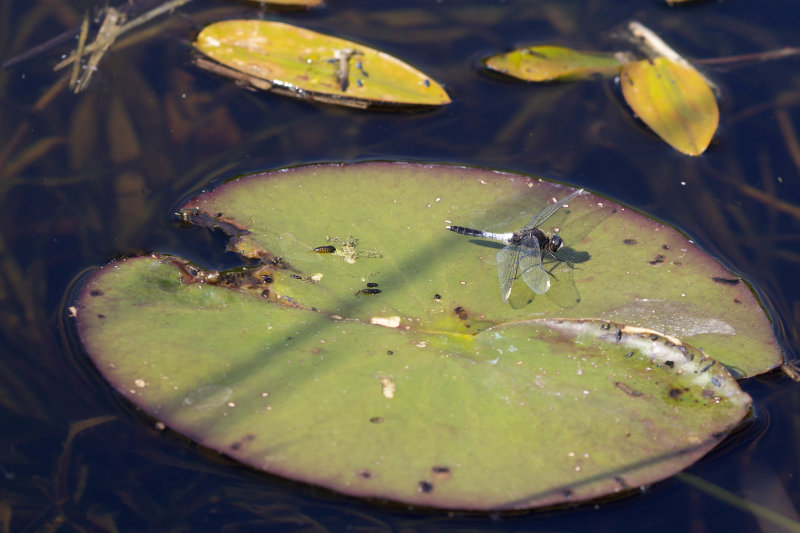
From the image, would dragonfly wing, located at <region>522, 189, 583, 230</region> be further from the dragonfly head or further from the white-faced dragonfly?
the dragonfly head

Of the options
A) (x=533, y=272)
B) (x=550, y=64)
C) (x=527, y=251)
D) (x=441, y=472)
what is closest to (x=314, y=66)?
(x=550, y=64)

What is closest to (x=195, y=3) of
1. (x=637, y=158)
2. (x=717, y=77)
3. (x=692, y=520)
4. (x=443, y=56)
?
(x=443, y=56)

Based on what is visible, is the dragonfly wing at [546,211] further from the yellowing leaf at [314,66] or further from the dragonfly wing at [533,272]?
the yellowing leaf at [314,66]

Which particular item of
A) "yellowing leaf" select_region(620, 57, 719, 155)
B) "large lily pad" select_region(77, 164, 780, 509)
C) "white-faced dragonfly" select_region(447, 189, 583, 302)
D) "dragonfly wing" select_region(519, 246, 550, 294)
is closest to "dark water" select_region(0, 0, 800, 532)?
"yellowing leaf" select_region(620, 57, 719, 155)

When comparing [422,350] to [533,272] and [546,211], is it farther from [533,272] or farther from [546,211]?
[546,211]

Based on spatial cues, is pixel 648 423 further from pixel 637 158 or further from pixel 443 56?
pixel 443 56

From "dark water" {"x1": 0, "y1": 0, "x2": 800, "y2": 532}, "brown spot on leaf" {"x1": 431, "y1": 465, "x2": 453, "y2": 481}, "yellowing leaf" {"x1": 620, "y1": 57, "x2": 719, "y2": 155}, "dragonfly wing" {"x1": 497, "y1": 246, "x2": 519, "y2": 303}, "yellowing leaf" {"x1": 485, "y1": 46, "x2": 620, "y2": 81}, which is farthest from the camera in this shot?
"yellowing leaf" {"x1": 485, "y1": 46, "x2": 620, "y2": 81}
